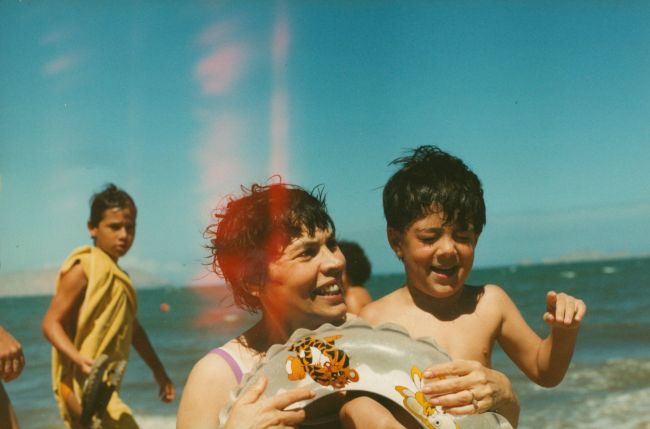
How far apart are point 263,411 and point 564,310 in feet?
3.17

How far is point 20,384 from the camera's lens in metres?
12.7

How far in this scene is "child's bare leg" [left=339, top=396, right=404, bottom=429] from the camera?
6.51 feet

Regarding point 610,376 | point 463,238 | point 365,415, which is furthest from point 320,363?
point 610,376

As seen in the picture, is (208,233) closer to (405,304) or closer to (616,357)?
(405,304)

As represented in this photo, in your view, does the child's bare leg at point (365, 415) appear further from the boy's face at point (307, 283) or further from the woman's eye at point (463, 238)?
the woman's eye at point (463, 238)

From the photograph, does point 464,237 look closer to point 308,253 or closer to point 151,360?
point 308,253

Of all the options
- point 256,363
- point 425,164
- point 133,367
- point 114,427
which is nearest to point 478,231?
point 425,164

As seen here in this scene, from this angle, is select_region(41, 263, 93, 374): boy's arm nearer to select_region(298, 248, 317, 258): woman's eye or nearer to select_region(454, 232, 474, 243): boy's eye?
select_region(298, 248, 317, 258): woman's eye

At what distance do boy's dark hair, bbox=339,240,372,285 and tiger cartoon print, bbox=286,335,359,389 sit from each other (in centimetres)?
254

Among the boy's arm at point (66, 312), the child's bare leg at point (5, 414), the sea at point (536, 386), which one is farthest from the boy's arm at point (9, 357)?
the boy's arm at point (66, 312)

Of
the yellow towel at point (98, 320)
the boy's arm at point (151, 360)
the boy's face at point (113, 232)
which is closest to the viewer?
the yellow towel at point (98, 320)

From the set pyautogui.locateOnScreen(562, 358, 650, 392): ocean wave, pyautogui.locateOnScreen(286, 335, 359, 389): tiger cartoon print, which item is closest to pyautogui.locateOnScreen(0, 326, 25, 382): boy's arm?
pyautogui.locateOnScreen(286, 335, 359, 389): tiger cartoon print

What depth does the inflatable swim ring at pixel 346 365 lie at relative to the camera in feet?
6.87

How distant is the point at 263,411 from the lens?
2008 mm
